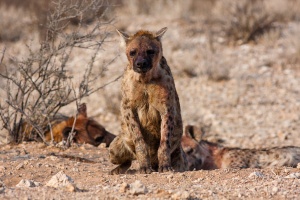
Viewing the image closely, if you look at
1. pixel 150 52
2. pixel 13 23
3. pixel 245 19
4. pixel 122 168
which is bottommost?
pixel 122 168

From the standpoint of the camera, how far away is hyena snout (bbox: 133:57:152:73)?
8281 mm

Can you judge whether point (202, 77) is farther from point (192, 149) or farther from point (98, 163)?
point (98, 163)

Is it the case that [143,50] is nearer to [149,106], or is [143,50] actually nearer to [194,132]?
[149,106]

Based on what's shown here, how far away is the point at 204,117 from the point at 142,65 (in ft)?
23.1

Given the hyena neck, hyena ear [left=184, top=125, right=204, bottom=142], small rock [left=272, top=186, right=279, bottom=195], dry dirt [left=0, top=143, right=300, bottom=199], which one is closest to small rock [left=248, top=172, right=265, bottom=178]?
dry dirt [left=0, top=143, right=300, bottom=199]

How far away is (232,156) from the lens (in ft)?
37.9

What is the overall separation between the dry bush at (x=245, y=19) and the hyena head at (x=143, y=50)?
455 inches

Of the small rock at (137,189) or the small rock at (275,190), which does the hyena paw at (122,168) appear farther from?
the small rock at (275,190)

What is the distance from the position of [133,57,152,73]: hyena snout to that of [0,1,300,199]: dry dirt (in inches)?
45.3

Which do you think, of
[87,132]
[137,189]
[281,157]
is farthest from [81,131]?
[137,189]

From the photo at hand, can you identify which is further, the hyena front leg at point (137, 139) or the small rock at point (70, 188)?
the hyena front leg at point (137, 139)

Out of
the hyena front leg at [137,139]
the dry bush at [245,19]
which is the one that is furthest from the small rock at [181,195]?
the dry bush at [245,19]

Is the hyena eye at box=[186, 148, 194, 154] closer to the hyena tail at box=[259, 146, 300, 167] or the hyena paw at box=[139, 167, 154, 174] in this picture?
the hyena tail at box=[259, 146, 300, 167]

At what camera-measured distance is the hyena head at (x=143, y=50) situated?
328 inches
